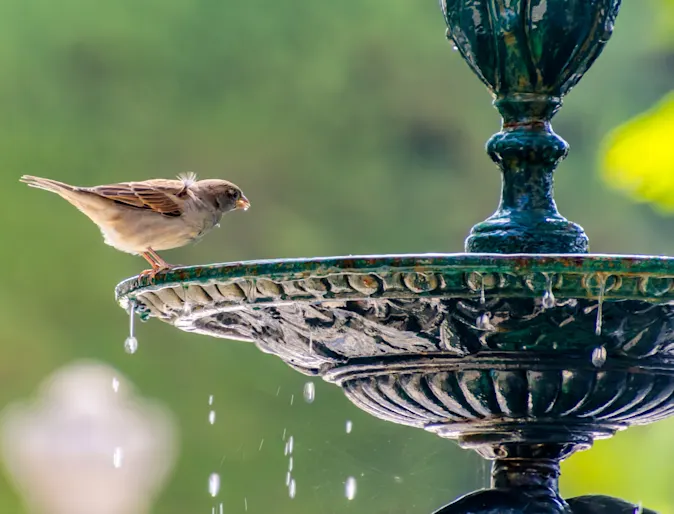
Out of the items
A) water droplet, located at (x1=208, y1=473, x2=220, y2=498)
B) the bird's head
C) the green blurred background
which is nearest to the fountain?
the bird's head

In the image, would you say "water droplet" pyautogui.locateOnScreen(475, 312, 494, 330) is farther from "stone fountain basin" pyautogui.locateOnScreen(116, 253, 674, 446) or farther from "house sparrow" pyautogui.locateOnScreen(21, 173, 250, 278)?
"house sparrow" pyautogui.locateOnScreen(21, 173, 250, 278)

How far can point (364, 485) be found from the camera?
25.2 feet

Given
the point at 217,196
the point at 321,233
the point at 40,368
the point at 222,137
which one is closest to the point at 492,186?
the point at 321,233

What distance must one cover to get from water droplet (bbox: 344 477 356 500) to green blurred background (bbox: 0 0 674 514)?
0.36 m

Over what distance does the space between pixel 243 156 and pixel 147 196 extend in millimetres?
4609

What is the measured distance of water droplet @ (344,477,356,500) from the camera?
768 cm

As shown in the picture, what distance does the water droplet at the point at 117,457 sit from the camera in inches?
322

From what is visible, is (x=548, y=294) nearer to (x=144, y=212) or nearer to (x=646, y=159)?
(x=144, y=212)

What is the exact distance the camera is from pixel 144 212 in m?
4.36

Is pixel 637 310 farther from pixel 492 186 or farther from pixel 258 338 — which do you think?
pixel 492 186

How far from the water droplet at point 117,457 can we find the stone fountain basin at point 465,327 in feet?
17.0

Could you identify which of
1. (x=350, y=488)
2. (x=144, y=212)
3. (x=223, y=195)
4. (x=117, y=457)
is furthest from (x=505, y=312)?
(x=117, y=457)

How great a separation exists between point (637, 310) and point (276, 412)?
5.75m

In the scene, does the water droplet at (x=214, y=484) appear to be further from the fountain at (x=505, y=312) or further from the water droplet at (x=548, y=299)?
the water droplet at (x=548, y=299)
